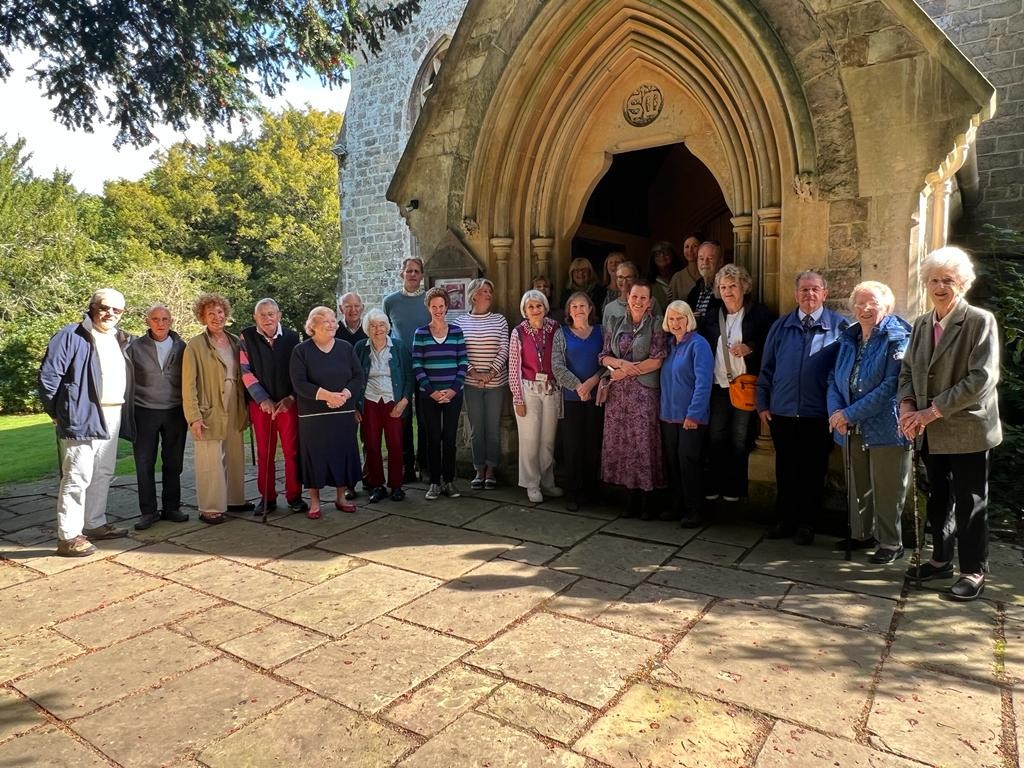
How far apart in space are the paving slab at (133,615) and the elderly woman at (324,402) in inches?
53.2

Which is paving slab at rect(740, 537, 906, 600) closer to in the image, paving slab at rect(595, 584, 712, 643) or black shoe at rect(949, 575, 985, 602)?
black shoe at rect(949, 575, 985, 602)

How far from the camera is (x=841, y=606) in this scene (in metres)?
3.12

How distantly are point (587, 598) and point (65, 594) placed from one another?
2.66 meters

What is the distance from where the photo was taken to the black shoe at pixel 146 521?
4.57m

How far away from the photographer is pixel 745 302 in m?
4.29

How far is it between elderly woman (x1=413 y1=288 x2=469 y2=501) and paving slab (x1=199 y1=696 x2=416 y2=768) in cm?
286

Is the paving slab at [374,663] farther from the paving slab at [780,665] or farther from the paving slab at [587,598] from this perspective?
the paving slab at [780,665]

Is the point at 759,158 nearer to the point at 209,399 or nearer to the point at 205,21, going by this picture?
the point at 209,399

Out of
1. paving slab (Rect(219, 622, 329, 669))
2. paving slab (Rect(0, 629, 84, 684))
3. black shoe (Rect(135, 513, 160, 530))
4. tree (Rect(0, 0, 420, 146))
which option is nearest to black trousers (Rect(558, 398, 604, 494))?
paving slab (Rect(219, 622, 329, 669))

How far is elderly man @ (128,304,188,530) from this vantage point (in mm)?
4594

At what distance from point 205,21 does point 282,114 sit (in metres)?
29.7

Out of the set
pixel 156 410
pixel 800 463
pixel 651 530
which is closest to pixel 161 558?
pixel 156 410

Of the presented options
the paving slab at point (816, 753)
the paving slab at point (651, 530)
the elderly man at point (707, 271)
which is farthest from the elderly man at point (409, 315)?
the paving slab at point (816, 753)

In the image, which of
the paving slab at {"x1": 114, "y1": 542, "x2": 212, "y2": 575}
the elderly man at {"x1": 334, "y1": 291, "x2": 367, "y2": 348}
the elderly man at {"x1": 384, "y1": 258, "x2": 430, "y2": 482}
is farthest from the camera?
the elderly man at {"x1": 334, "y1": 291, "x2": 367, "y2": 348}
